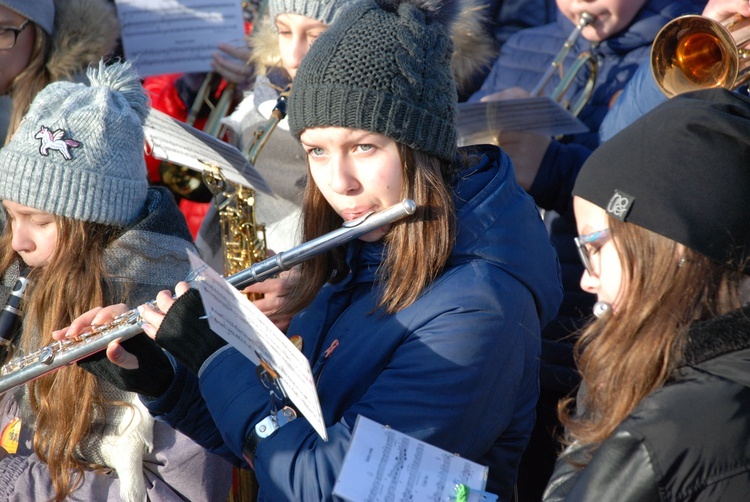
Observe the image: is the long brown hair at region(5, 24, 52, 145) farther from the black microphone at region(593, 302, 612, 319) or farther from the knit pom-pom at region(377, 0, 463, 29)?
the black microphone at region(593, 302, 612, 319)

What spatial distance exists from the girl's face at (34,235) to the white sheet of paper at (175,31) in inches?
62.1

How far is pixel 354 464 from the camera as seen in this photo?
1.60 meters

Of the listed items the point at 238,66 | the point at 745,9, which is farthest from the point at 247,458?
the point at 238,66

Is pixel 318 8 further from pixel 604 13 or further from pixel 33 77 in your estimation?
pixel 33 77

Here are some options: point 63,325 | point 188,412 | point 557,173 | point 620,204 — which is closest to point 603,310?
point 620,204

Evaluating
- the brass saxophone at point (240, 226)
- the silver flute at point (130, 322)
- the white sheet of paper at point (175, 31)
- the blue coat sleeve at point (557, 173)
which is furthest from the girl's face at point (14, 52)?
the blue coat sleeve at point (557, 173)

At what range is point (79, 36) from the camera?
382 cm

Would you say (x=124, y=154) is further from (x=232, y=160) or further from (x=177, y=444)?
(x=177, y=444)

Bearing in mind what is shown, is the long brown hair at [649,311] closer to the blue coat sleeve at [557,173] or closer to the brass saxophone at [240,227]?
the blue coat sleeve at [557,173]

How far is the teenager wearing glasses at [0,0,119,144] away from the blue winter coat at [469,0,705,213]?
68.9 inches

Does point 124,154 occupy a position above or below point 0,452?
above

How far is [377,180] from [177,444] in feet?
3.52

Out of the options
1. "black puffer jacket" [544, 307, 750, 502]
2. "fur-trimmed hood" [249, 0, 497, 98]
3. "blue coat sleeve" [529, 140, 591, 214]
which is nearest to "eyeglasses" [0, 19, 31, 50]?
"fur-trimmed hood" [249, 0, 497, 98]

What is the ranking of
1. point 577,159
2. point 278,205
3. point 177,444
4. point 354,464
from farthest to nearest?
point 278,205 → point 577,159 → point 177,444 → point 354,464
